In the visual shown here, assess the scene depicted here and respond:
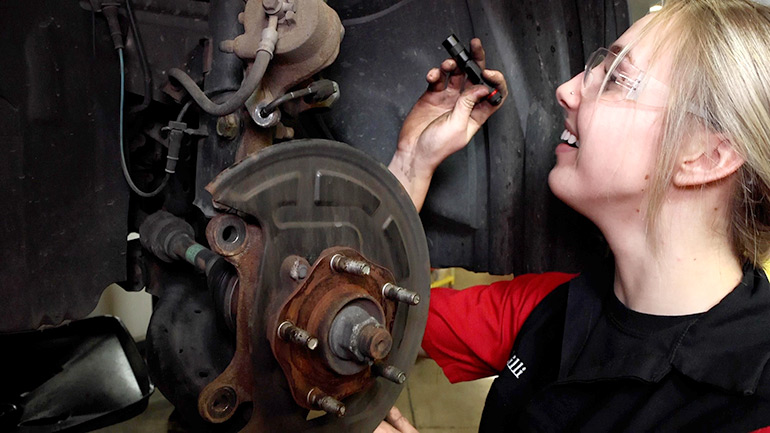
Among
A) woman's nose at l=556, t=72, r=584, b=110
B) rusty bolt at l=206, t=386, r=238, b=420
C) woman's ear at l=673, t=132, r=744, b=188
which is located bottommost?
rusty bolt at l=206, t=386, r=238, b=420

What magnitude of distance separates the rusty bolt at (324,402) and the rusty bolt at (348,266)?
123 mm

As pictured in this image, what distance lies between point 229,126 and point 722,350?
618 millimetres

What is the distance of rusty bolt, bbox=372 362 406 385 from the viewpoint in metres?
0.59

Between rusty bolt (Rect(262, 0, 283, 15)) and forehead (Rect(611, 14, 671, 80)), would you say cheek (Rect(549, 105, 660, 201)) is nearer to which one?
forehead (Rect(611, 14, 671, 80))

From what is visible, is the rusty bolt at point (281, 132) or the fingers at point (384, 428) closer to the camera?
A: the rusty bolt at point (281, 132)

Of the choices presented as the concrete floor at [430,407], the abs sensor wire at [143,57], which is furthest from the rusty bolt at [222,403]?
the concrete floor at [430,407]

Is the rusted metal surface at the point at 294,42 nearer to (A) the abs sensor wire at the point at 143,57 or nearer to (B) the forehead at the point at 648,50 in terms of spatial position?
(A) the abs sensor wire at the point at 143,57

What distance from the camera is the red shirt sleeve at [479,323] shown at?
98cm

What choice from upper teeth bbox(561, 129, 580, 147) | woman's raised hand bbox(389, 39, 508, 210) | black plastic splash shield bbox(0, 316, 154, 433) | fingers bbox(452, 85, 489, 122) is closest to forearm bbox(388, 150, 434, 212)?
woman's raised hand bbox(389, 39, 508, 210)

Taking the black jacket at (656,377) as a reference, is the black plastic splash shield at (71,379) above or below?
below

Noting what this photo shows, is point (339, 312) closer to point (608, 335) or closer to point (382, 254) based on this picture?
point (382, 254)

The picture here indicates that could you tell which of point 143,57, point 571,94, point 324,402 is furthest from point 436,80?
point 324,402

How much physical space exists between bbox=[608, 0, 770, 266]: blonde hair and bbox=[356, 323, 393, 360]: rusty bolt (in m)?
0.40

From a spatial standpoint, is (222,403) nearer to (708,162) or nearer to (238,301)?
(238,301)
